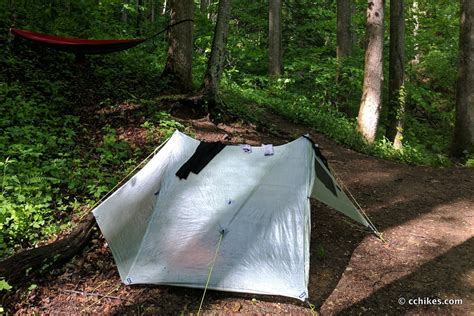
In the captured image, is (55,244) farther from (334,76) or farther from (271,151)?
(334,76)

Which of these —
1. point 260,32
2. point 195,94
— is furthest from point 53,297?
point 260,32

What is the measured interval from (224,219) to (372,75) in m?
6.69

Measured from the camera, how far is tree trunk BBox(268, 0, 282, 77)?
13.7 metres

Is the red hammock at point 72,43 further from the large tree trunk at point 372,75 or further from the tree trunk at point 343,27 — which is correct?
the tree trunk at point 343,27

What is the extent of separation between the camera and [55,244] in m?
3.91

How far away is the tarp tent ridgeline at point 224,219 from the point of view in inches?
136

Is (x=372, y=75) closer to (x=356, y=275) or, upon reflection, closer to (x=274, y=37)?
(x=274, y=37)

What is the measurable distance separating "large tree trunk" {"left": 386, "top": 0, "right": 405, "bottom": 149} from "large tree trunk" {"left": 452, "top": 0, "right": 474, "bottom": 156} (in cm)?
133

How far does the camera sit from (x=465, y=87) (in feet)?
28.8

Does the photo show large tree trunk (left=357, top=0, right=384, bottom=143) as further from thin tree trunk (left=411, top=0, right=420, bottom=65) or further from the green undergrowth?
thin tree trunk (left=411, top=0, right=420, bottom=65)

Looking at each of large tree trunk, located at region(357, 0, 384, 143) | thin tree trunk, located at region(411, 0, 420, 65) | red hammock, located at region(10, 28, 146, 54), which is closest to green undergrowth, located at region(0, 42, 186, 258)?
red hammock, located at region(10, 28, 146, 54)

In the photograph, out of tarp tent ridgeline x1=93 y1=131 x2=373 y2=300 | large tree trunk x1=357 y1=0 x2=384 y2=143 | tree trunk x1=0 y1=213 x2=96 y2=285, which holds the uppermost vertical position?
large tree trunk x1=357 y1=0 x2=384 y2=143

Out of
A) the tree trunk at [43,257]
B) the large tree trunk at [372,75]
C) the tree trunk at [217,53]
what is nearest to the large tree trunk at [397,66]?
the large tree trunk at [372,75]

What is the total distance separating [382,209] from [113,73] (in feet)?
21.2
